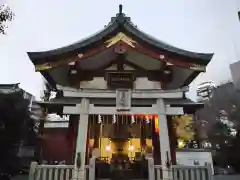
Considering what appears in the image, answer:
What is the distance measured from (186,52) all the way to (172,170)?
4.36 metres

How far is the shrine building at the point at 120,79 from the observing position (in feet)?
26.8

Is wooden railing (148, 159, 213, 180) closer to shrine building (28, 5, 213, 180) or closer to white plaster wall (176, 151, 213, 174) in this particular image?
shrine building (28, 5, 213, 180)

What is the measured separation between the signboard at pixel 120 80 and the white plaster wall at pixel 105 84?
254 millimetres

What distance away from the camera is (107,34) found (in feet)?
28.2

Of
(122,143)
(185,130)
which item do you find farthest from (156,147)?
(185,130)

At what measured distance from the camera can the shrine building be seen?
816 cm

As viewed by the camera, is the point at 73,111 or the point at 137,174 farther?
the point at 137,174

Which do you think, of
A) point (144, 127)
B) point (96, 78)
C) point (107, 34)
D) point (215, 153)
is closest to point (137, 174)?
point (144, 127)

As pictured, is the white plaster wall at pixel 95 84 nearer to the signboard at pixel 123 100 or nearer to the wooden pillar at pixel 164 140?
the signboard at pixel 123 100

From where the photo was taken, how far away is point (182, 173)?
7.55 metres

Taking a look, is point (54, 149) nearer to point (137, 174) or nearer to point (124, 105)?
point (137, 174)

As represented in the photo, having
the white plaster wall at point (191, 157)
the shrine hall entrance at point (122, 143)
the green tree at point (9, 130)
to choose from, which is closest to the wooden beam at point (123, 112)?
the shrine hall entrance at point (122, 143)

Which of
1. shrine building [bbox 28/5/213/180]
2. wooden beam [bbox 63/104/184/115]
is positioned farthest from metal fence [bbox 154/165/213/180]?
wooden beam [bbox 63/104/184/115]

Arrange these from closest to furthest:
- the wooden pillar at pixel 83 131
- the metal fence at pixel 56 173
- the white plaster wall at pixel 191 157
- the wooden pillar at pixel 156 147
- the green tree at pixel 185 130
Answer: the metal fence at pixel 56 173 → the wooden pillar at pixel 83 131 → the wooden pillar at pixel 156 147 → the white plaster wall at pixel 191 157 → the green tree at pixel 185 130
